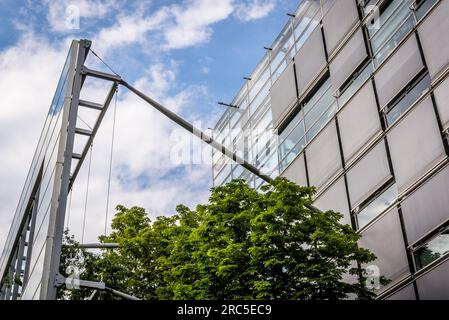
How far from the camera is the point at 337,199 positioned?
24938 mm

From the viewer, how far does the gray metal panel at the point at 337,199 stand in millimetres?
24094

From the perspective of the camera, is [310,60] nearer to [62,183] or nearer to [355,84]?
[355,84]

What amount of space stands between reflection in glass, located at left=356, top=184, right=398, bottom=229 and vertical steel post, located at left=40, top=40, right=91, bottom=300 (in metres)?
12.1

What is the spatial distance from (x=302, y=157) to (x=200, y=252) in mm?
10171

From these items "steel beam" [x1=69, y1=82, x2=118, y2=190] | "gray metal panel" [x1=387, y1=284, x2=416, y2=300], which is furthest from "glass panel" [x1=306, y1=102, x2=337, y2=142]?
"steel beam" [x1=69, y1=82, x2=118, y2=190]

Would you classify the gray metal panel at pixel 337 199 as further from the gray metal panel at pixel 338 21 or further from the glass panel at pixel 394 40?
the gray metal panel at pixel 338 21

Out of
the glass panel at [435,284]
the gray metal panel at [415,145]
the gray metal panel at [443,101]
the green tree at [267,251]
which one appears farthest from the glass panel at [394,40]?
the glass panel at [435,284]

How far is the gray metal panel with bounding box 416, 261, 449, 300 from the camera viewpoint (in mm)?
18016

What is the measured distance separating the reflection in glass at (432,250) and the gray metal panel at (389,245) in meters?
0.57

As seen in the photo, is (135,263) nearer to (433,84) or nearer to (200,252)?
(200,252)

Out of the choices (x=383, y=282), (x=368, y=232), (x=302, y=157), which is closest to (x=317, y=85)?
(x=302, y=157)

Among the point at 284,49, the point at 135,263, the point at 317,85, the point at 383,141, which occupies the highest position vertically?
the point at 284,49

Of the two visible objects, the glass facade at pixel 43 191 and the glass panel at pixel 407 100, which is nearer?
the glass facade at pixel 43 191

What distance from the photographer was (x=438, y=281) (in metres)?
18.4
